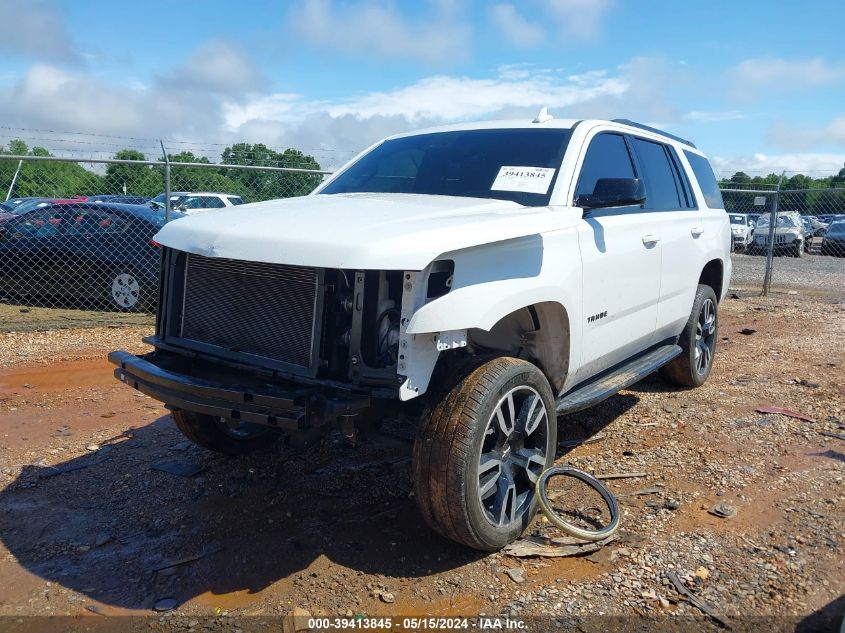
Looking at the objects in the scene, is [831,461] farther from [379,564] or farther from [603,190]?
[379,564]

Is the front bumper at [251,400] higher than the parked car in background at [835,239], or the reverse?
the parked car in background at [835,239]

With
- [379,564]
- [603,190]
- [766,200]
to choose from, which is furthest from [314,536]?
[766,200]

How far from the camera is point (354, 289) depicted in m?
3.06

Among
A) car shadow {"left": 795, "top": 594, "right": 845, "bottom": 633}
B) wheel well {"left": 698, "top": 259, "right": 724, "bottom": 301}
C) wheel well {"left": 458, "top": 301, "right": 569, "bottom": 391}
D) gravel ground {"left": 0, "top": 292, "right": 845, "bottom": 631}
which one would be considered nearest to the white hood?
wheel well {"left": 458, "top": 301, "right": 569, "bottom": 391}

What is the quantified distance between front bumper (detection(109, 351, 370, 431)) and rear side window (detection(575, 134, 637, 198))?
77.1 inches

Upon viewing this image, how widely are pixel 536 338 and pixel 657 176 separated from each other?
7.10 ft

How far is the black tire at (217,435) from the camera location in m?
4.19

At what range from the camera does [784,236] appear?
22.9m

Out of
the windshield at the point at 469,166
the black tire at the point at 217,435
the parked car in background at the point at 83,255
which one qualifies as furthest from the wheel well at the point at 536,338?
the parked car in background at the point at 83,255

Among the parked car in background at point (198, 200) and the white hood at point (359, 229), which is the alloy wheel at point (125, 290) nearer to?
the parked car in background at point (198, 200)

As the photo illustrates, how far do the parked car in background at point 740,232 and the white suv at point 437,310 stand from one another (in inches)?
944

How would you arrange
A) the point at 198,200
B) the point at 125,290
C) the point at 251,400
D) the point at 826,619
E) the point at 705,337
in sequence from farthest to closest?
the point at 198,200, the point at 125,290, the point at 705,337, the point at 251,400, the point at 826,619

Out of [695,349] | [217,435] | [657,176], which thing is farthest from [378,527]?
[695,349]

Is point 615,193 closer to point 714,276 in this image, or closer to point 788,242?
point 714,276
